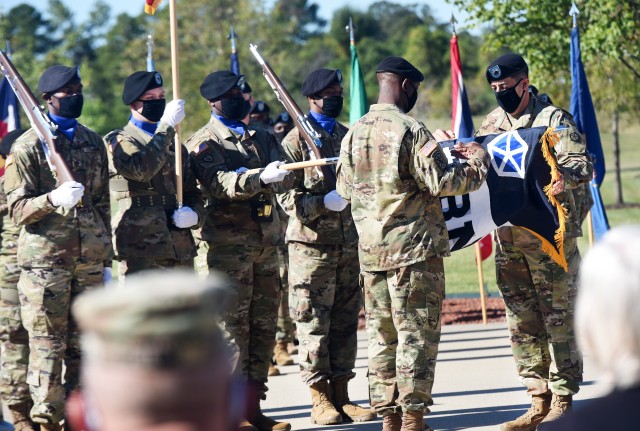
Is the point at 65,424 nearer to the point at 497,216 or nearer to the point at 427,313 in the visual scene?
the point at 427,313

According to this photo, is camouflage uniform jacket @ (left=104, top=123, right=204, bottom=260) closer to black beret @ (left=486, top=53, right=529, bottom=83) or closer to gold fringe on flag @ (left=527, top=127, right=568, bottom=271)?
black beret @ (left=486, top=53, right=529, bottom=83)

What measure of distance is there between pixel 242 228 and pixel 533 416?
7.84ft

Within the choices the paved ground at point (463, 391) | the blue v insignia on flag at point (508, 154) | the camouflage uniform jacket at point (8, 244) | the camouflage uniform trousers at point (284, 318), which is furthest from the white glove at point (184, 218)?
the camouflage uniform trousers at point (284, 318)

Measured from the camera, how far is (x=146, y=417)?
195 centimetres

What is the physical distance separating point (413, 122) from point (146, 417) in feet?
15.2

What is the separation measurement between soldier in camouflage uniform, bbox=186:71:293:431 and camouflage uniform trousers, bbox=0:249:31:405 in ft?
4.84

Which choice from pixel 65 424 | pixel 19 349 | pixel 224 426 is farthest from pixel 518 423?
pixel 224 426

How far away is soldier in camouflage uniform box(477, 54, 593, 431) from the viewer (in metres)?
7.08

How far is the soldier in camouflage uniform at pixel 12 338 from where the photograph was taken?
7.38 meters

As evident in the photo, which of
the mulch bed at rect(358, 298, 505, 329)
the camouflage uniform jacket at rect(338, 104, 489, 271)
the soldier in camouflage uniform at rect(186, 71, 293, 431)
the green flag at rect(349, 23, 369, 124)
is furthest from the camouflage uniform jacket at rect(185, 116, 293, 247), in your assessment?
the mulch bed at rect(358, 298, 505, 329)

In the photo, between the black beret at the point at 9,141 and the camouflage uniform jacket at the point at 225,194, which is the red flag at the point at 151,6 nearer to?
the camouflage uniform jacket at the point at 225,194

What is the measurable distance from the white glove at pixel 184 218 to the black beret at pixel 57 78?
1.12 meters

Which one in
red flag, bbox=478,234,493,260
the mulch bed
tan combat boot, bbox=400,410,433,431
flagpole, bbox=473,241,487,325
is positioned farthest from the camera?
the mulch bed

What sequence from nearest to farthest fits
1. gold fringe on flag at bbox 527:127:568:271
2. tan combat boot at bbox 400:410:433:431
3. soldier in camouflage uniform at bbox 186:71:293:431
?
tan combat boot at bbox 400:410:433:431
gold fringe on flag at bbox 527:127:568:271
soldier in camouflage uniform at bbox 186:71:293:431
